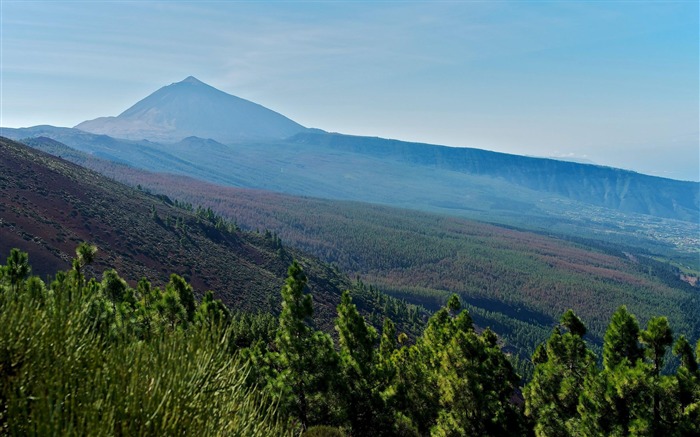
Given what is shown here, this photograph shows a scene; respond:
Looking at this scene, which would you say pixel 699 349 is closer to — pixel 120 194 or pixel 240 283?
pixel 240 283

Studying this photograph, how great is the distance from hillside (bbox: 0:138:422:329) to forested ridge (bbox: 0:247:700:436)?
67826 mm

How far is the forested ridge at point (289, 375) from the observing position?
513cm

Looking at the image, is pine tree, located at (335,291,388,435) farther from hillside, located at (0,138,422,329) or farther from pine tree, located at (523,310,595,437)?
hillside, located at (0,138,422,329)

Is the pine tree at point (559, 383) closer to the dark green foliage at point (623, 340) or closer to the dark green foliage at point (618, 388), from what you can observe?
the dark green foliage at point (618, 388)

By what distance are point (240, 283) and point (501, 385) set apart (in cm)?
8792

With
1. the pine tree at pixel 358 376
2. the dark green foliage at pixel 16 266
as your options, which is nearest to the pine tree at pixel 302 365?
the pine tree at pixel 358 376

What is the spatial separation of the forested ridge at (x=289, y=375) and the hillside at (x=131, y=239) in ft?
223

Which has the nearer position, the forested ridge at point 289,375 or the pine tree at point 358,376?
the forested ridge at point 289,375

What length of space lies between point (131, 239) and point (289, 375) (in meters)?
98.0

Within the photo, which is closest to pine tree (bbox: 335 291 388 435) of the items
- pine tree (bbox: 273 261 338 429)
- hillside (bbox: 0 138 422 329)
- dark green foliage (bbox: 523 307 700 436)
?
pine tree (bbox: 273 261 338 429)

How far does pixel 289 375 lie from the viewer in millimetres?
21531

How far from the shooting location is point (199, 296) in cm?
8894

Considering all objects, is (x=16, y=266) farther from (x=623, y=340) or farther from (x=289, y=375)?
(x=623, y=340)

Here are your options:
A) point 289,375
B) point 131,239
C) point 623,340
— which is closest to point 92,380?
point 289,375
